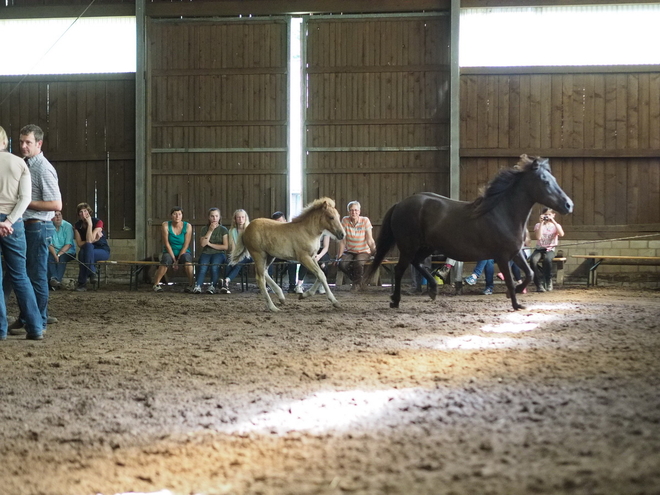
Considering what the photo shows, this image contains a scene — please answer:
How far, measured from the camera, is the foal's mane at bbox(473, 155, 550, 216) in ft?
25.6

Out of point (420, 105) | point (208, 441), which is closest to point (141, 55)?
point (420, 105)

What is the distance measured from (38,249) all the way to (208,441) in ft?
12.2

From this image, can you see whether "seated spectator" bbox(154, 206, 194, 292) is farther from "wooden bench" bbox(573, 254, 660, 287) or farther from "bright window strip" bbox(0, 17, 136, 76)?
"wooden bench" bbox(573, 254, 660, 287)

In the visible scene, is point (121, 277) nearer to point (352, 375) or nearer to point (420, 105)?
point (420, 105)

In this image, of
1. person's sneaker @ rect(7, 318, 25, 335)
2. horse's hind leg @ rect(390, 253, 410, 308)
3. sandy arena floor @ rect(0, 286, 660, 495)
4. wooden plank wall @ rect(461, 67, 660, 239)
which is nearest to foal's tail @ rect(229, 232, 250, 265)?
horse's hind leg @ rect(390, 253, 410, 308)

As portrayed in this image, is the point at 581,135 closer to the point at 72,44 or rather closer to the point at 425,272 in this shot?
the point at 425,272

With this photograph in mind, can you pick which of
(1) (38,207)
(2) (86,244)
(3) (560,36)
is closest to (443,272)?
(3) (560,36)

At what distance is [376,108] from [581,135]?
386 cm

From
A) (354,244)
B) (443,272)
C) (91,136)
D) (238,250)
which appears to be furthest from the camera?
(91,136)

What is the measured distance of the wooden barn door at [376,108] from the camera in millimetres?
13297

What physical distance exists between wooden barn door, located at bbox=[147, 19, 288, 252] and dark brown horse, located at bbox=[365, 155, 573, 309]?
5.76 meters

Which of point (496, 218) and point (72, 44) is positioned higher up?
point (72, 44)

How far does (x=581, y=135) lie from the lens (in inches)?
512

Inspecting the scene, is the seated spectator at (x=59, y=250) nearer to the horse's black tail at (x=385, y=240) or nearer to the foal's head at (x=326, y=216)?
the foal's head at (x=326, y=216)
